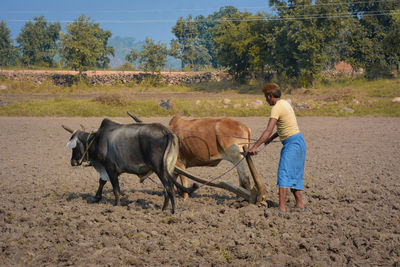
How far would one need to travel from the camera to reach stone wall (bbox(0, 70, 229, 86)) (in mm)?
36531

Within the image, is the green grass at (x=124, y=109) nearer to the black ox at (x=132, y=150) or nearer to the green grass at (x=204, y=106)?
the green grass at (x=204, y=106)

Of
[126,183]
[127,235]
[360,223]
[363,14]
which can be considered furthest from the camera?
[363,14]

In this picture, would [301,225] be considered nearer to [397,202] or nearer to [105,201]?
[397,202]

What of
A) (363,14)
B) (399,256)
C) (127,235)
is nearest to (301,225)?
(399,256)

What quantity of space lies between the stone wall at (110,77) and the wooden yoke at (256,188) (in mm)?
31118

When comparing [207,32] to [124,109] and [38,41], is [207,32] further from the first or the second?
[124,109]

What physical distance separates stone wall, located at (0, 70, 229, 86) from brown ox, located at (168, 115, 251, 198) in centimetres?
3047

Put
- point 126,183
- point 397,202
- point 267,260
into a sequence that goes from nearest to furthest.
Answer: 1. point 267,260
2. point 397,202
3. point 126,183

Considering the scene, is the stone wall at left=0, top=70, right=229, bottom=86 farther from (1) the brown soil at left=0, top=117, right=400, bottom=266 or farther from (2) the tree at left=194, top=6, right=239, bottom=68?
(2) the tree at left=194, top=6, right=239, bottom=68

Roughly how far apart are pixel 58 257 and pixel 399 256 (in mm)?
4153

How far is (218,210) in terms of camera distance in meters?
6.75

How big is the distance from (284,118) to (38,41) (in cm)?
6628

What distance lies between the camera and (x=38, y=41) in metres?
65.1

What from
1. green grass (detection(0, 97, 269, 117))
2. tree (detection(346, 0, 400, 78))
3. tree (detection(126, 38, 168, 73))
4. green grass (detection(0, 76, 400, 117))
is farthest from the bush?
tree (detection(346, 0, 400, 78))
